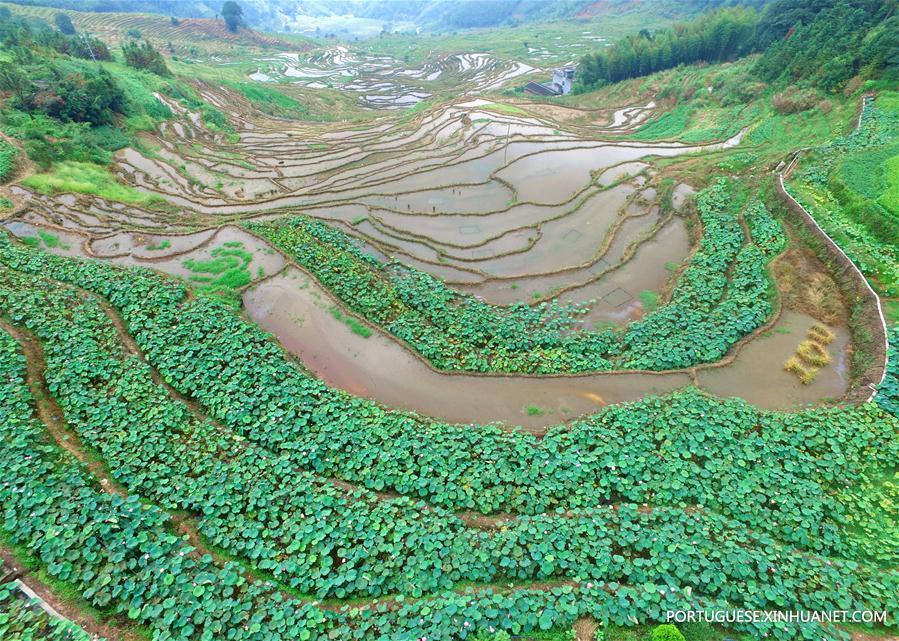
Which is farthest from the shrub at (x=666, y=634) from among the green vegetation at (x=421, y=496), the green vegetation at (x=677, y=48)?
the green vegetation at (x=677, y=48)

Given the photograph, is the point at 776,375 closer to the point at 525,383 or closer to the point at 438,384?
the point at 525,383

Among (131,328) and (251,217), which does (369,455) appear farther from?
(251,217)

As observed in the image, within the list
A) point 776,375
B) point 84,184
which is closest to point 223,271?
point 84,184

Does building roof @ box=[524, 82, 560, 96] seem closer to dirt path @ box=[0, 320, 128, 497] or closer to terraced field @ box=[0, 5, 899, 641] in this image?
terraced field @ box=[0, 5, 899, 641]

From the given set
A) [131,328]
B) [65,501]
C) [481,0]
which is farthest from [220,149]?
[481,0]

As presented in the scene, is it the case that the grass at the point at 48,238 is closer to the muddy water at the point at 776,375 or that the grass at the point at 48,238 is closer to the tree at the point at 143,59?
the muddy water at the point at 776,375

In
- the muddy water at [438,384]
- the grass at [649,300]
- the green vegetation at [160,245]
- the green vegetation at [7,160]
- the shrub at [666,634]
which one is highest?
the green vegetation at [7,160]
